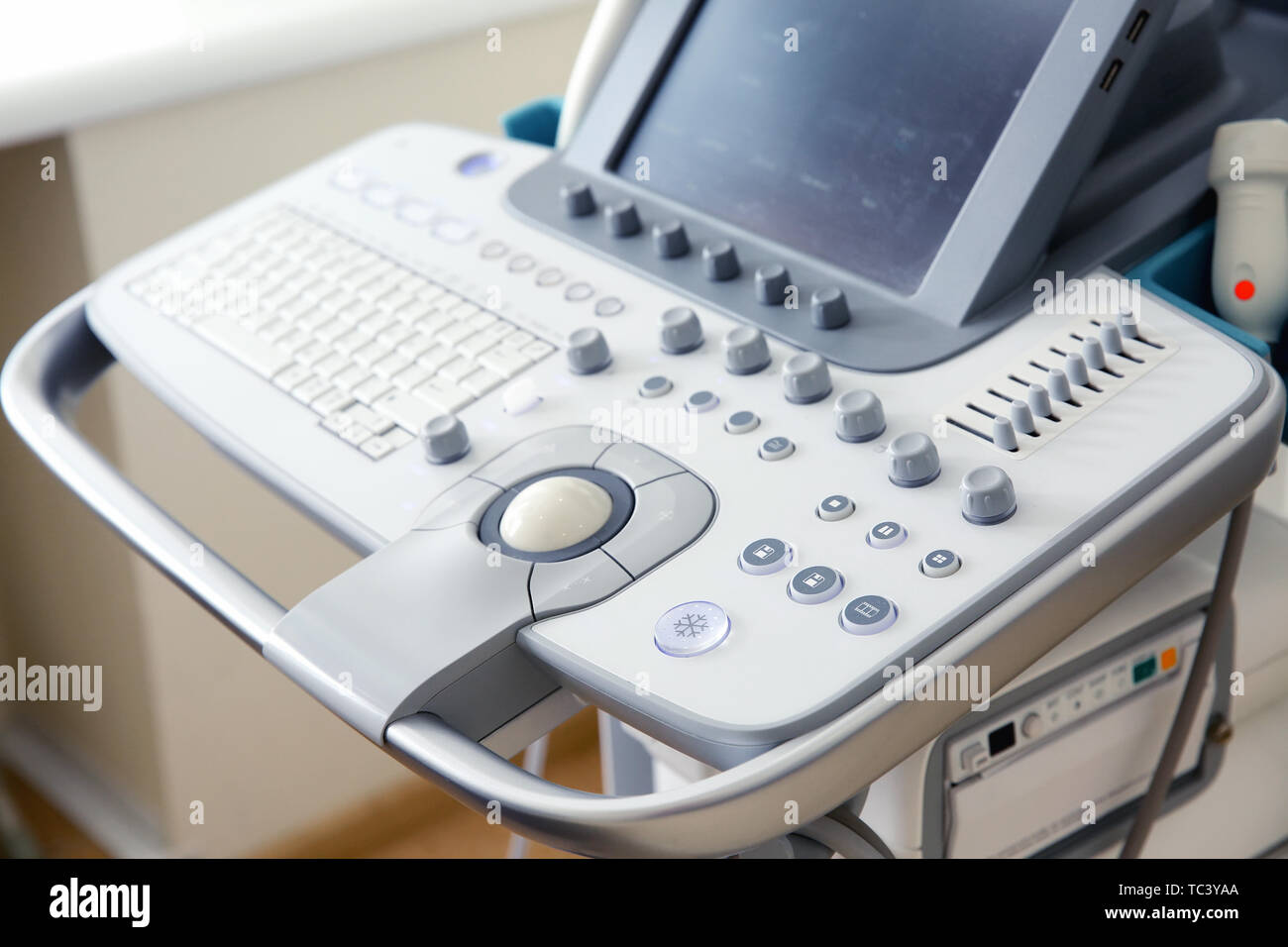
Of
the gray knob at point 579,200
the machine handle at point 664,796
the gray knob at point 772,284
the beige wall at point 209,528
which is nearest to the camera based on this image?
the machine handle at point 664,796

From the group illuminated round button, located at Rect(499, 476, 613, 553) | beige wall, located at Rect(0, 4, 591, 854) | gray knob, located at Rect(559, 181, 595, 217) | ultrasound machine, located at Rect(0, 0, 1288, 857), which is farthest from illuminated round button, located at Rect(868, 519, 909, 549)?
beige wall, located at Rect(0, 4, 591, 854)

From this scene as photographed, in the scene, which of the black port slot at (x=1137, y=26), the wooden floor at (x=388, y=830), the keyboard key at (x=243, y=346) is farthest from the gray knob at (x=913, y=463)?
the wooden floor at (x=388, y=830)

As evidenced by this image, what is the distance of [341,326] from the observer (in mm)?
650

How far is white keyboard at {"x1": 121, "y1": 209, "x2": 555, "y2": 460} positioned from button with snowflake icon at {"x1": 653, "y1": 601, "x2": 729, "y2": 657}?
18cm

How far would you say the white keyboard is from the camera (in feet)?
1.95

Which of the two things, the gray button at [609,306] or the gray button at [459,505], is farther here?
A: the gray button at [609,306]

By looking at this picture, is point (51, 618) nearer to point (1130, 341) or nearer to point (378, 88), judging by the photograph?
point (378, 88)

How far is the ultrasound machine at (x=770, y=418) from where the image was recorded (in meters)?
0.44

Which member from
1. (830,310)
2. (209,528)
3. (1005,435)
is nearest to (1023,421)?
(1005,435)

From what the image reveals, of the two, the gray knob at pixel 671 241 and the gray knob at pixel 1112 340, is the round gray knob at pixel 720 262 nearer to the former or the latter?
the gray knob at pixel 671 241

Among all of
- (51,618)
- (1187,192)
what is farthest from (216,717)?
(1187,192)

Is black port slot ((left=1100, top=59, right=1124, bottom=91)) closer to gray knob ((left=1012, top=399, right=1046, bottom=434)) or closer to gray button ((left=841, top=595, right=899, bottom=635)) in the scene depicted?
gray knob ((left=1012, top=399, right=1046, bottom=434))

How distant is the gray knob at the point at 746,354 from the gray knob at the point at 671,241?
10cm

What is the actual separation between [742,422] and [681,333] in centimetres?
7
